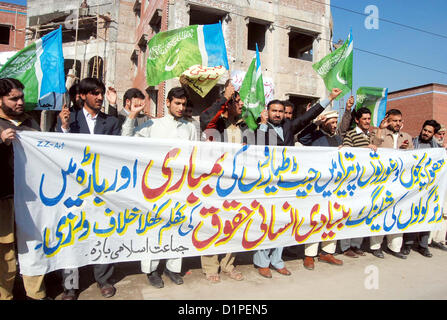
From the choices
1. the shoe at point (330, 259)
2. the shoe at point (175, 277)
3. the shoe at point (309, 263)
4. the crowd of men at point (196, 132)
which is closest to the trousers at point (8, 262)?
the crowd of men at point (196, 132)

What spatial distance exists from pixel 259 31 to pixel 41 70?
11.6m

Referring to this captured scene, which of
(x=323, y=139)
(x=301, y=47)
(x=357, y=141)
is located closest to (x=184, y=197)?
(x=323, y=139)

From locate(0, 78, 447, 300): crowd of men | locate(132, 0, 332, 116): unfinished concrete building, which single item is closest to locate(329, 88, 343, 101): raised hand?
locate(0, 78, 447, 300): crowd of men

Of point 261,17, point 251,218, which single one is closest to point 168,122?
point 251,218

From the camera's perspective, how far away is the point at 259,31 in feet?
42.1

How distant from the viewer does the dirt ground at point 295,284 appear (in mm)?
2662

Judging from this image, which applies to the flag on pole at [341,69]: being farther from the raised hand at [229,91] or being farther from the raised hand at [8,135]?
the raised hand at [8,135]

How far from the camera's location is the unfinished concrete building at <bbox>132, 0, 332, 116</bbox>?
10.1 metres

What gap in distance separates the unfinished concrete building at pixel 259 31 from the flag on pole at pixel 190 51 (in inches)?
248

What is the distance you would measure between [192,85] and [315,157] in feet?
5.12

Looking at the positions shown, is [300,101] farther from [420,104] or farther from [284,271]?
[420,104]

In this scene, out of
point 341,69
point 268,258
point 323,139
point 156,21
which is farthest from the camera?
point 156,21
